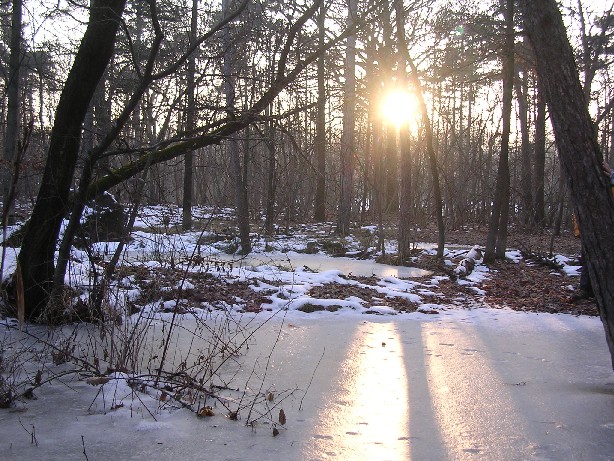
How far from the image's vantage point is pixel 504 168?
1026cm

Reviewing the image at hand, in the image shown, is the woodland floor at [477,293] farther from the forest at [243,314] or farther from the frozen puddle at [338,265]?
the frozen puddle at [338,265]

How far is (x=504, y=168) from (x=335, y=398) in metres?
8.18

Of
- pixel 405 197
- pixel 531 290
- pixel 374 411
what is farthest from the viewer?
pixel 405 197

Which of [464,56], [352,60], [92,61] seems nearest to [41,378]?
[92,61]

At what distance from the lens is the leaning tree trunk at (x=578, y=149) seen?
10.2 feet

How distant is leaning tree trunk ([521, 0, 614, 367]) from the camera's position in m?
3.10

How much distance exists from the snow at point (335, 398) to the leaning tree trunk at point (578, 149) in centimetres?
82

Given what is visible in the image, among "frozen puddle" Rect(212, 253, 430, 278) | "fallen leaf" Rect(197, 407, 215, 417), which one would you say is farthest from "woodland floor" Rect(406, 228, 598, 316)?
"fallen leaf" Rect(197, 407, 215, 417)

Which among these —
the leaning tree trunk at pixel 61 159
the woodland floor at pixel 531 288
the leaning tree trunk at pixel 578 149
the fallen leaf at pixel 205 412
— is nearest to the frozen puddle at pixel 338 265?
the woodland floor at pixel 531 288

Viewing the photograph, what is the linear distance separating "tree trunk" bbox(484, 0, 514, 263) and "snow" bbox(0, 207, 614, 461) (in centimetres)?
490

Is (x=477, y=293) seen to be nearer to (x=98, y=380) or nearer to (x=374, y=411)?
(x=374, y=411)

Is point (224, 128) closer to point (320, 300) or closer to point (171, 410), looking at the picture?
point (171, 410)

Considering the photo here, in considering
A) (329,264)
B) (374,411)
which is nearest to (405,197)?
(329,264)

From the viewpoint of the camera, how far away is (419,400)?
3490 millimetres
